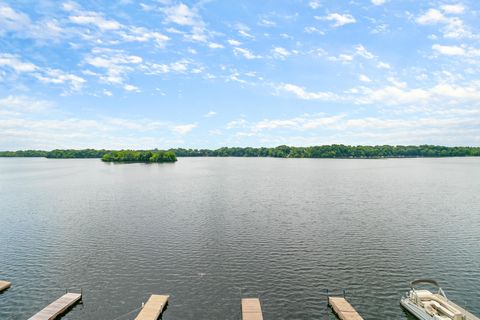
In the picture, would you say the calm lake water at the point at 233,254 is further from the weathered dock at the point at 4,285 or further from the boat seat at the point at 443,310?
the boat seat at the point at 443,310

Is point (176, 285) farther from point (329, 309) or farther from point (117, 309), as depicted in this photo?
point (329, 309)

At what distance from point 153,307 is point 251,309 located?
11.0 meters

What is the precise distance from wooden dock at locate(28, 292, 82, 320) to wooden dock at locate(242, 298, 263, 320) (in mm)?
20148

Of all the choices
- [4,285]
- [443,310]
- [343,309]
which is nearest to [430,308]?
[443,310]

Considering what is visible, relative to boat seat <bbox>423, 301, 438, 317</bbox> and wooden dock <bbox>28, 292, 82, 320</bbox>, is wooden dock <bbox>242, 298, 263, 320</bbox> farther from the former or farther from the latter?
wooden dock <bbox>28, 292, 82, 320</bbox>

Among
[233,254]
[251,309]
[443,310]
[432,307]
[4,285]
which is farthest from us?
[233,254]

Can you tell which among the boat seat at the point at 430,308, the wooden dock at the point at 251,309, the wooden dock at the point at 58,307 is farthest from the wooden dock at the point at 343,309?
the wooden dock at the point at 58,307

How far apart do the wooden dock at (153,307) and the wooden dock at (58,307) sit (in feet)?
29.4

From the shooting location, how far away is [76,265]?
162 feet

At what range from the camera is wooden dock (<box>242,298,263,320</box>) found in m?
34.5

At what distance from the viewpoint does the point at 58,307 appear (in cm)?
3653

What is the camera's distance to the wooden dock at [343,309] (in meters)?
34.6

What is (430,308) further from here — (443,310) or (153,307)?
(153,307)

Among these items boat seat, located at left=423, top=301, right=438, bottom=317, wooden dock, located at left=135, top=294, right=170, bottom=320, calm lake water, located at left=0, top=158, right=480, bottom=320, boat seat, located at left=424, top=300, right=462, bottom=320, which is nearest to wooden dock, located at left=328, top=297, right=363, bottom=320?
calm lake water, located at left=0, top=158, right=480, bottom=320
